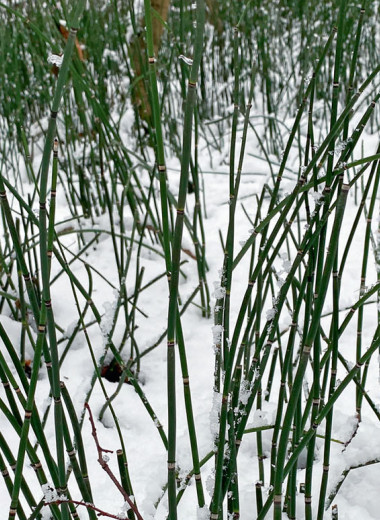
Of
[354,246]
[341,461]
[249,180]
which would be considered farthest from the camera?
[249,180]

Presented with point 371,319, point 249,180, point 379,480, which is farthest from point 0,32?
point 379,480

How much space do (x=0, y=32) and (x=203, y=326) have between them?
124 cm

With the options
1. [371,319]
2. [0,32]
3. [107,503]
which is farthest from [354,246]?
[0,32]

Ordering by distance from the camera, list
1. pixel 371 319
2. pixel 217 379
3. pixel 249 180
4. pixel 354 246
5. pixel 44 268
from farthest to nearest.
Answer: pixel 249 180
pixel 354 246
pixel 371 319
pixel 217 379
pixel 44 268

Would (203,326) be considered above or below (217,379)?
above

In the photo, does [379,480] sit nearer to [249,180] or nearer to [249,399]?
[249,399]

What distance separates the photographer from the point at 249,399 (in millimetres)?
671

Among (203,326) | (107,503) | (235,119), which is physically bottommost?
(107,503)

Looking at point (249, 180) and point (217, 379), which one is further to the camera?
point (249, 180)

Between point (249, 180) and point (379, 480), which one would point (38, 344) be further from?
point (249, 180)

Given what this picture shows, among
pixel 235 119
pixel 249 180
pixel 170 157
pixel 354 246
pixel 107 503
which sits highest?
pixel 170 157

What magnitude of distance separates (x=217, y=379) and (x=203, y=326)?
0.76 m

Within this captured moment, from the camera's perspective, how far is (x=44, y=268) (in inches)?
19.8

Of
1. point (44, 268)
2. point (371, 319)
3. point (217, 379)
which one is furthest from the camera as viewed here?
point (371, 319)
